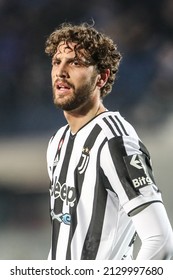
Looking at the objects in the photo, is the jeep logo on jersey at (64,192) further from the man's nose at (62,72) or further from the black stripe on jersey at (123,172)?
the man's nose at (62,72)

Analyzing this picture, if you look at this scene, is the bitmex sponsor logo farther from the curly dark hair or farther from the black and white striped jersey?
the curly dark hair

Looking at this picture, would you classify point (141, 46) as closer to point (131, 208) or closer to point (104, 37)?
point (104, 37)

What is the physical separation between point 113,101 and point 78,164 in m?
0.36

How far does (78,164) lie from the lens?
44.4 inches

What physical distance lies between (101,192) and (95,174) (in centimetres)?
4

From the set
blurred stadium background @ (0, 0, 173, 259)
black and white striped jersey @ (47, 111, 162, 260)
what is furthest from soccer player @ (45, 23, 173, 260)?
blurred stadium background @ (0, 0, 173, 259)

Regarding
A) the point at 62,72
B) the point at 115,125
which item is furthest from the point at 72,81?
the point at 115,125

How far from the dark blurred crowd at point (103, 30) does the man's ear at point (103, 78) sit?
4.9 inches

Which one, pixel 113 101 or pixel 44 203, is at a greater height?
pixel 113 101

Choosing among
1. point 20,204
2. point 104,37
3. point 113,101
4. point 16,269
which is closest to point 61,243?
point 16,269

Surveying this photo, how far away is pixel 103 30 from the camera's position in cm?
141

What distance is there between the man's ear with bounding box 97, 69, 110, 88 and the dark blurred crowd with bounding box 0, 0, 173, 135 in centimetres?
12

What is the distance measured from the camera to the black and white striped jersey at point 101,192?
1.01 meters

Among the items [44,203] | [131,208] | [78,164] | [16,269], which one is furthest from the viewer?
[44,203]
